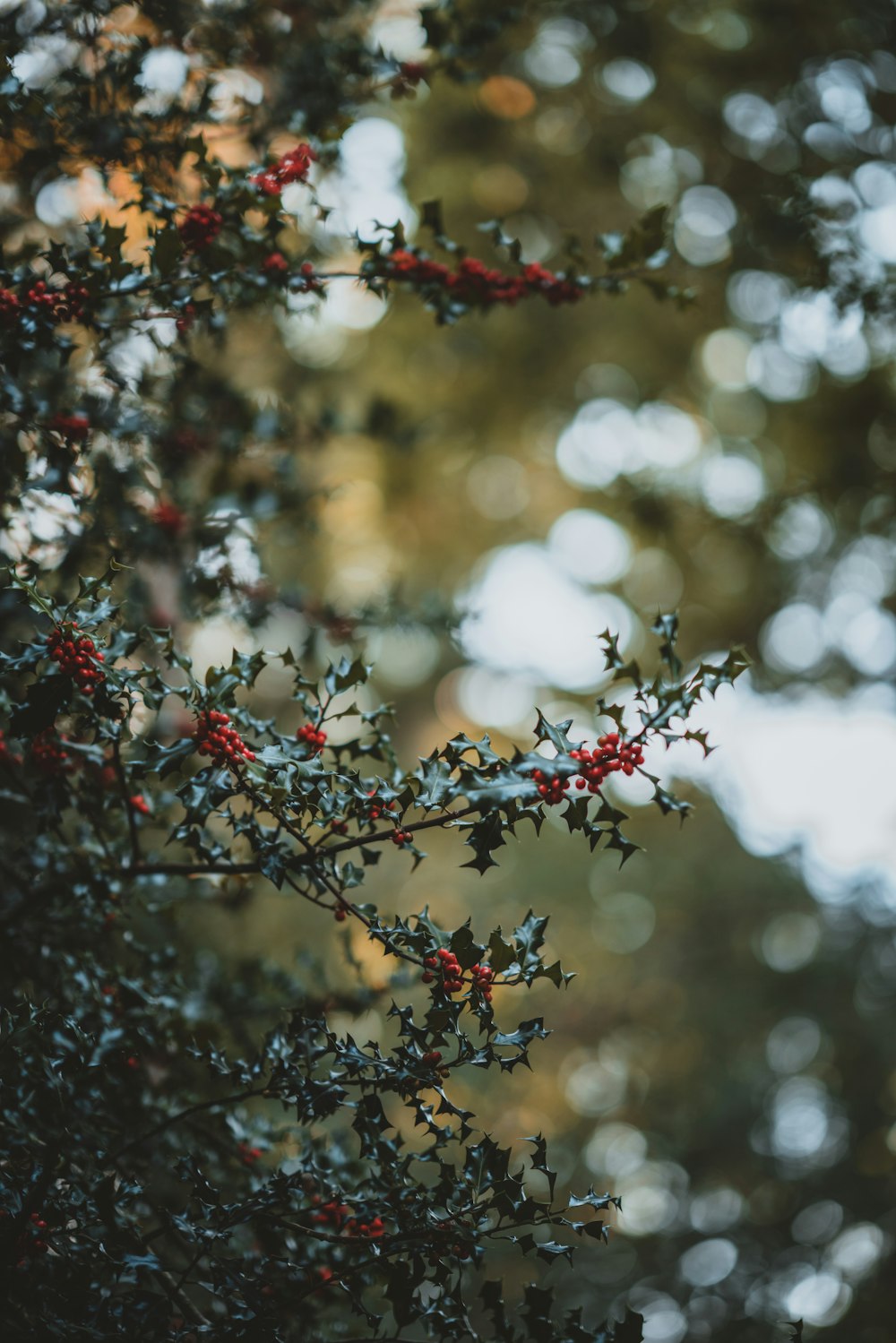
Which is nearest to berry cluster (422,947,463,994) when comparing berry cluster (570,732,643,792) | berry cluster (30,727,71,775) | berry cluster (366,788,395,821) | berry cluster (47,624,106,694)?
berry cluster (366,788,395,821)

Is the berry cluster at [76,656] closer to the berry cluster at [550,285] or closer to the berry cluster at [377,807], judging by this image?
the berry cluster at [377,807]

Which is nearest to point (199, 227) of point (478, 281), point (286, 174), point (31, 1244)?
point (286, 174)

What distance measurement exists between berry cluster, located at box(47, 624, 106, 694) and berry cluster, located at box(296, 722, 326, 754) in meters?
0.41

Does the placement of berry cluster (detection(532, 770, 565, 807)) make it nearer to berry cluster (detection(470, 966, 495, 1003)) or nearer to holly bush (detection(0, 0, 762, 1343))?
holly bush (detection(0, 0, 762, 1343))

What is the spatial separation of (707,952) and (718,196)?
5.88 meters

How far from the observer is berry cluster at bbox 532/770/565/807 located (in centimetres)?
158

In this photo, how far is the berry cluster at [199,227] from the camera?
2225 millimetres

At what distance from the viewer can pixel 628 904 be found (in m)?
8.74

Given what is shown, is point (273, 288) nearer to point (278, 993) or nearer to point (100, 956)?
point (100, 956)

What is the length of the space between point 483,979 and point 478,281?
1.89 metres

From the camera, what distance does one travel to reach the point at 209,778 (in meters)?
1.70

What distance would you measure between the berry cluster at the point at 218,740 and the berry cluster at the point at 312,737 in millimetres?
210

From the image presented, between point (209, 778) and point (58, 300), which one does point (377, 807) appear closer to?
point (209, 778)

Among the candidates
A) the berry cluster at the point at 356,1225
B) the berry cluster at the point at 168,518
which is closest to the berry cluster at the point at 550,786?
the berry cluster at the point at 356,1225
